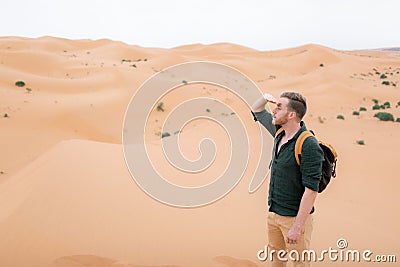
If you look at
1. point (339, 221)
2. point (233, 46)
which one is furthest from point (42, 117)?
point (233, 46)

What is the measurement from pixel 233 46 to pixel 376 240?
69629 millimetres

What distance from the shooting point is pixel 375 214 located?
554cm

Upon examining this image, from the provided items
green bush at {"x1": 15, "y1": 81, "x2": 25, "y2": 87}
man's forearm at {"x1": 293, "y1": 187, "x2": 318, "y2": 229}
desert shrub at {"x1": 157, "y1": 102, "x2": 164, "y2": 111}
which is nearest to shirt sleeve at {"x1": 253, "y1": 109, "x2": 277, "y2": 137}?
→ man's forearm at {"x1": 293, "y1": 187, "x2": 318, "y2": 229}

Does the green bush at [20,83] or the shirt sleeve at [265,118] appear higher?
the green bush at [20,83]

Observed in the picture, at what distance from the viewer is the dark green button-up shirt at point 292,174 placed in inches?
105

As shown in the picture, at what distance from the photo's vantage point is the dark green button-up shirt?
8.79 feet

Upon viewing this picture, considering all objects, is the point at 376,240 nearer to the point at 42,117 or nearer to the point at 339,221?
the point at 339,221

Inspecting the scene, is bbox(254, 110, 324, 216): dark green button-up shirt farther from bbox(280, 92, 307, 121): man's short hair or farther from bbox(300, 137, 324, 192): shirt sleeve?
bbox(280, 92, 307, 121): man's short hair

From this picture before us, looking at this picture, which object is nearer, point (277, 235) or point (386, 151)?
point (277, 235)

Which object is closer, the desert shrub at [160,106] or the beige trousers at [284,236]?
the beige trousers at [284,236]

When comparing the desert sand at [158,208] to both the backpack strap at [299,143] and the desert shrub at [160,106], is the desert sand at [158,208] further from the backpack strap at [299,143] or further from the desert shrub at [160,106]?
the desert shrub at [160,106]

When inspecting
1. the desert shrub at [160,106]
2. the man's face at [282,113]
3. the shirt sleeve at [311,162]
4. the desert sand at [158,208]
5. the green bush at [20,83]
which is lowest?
the desert sand at [158,208]

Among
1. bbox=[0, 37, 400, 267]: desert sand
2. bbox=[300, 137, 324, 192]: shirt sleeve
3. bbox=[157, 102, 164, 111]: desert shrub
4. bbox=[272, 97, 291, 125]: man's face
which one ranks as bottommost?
bbox=[0, 37, 400, 267]: desert sand

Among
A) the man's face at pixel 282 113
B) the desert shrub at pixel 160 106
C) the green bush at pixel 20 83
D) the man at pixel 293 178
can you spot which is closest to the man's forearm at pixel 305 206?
the man at pixel 293 178
